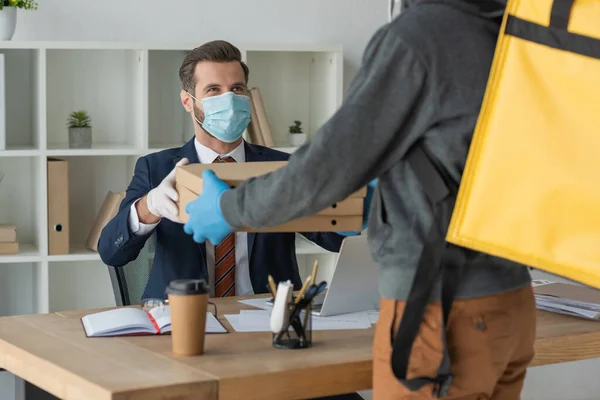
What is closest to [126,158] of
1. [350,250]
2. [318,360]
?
[350,250]

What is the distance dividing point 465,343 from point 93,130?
103 inches

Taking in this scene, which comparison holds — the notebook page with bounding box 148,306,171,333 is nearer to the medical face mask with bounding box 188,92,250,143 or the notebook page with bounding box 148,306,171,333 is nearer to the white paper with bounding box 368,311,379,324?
the white paper with bounding box 368,311,379,324

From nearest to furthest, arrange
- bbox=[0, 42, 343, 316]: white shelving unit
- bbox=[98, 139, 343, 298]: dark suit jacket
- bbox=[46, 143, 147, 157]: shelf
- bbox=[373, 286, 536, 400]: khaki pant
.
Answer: bbox=[373, 286, 536, 400]: khaki pant < bbox=[98, 139, 343, 298]: dark suit jacket < bbox=[46, 143, 147, 157]: shelf < bbox=[0, 42, 343, 316]: white shelving unit

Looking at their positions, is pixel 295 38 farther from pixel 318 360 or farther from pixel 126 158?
pixel 318 360

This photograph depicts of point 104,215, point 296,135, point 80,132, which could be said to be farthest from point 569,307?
point 80,132

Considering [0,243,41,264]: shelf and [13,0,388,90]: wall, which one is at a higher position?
[13,0,388,90]: wall

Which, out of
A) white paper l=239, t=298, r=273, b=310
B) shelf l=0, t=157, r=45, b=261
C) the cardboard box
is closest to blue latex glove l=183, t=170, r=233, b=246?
the cardboard box

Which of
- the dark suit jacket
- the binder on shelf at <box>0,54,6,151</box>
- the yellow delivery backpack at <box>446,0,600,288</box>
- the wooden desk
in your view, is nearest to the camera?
the yellow delivery backpack at <box>446,0,600,288</box>

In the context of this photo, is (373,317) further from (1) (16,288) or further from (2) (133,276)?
(1) (16,288)

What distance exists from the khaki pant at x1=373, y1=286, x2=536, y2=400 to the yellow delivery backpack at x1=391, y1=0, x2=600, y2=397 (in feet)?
0.07

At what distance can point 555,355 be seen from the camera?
78.2 inches

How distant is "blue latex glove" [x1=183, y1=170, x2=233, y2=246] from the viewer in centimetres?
171

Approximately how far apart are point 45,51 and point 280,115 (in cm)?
109

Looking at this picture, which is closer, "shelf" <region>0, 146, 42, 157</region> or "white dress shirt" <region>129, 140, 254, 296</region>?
"white dress shirt" <region>129, 140, 254, 296</region>
